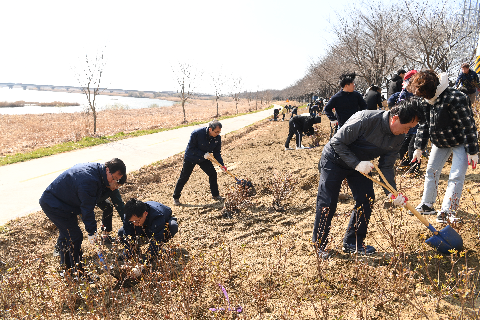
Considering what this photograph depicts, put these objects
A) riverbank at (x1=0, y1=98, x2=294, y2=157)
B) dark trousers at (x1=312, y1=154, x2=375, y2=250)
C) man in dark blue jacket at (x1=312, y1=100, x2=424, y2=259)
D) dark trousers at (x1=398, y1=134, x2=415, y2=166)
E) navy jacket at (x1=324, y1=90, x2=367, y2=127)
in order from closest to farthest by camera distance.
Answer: man in dark blue jacket at (x1=312, y1=100, x2=424, y2=259) < dark trousers at (x1=312, y1=154, x2=375, y2=250) < dark trousers at (x1=398, y1=134, x2=415, y2=166) < navy jacket at (x1=324, y1=90, x2=367, y2=127) < riverbank at (x1=0, y1=98, x2=294, y2=157)

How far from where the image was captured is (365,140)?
2748mm

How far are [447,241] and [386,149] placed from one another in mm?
1025

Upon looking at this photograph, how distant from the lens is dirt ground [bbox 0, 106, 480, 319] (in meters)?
2.30

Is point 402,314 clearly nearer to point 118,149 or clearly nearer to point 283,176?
point 283,176

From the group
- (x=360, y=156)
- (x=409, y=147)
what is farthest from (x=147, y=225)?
(x=409, y=147)

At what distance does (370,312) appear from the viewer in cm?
229

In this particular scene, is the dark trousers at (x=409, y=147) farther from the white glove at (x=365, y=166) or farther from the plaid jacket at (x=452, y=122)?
the white glove at (x=365, y=166)

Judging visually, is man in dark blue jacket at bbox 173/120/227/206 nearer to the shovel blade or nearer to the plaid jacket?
the plaid jacket

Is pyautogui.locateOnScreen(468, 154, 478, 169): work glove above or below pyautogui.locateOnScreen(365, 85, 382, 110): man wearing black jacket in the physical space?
below

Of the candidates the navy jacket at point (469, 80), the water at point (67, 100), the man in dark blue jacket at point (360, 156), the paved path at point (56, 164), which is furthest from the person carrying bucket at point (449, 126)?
the water at point (67, 100)

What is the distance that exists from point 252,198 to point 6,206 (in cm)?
539

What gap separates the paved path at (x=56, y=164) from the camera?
6469mm

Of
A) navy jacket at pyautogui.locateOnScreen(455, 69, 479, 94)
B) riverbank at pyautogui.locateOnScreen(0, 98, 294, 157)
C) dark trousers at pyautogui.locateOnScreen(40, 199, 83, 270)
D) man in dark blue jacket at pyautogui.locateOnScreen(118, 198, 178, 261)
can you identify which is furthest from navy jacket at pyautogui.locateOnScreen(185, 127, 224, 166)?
riverbank at pyautogui.locateOnScreen(0, 98, 294, 157)

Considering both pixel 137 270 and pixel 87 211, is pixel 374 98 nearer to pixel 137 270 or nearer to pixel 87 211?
pixel 137 270
